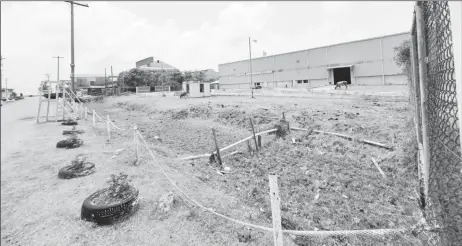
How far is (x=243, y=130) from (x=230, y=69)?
134 ft

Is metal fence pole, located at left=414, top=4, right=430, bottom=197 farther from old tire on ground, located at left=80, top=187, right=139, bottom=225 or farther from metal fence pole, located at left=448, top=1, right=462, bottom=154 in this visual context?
old tire on ground, located at left=80, top=187, right=139, bottom=225

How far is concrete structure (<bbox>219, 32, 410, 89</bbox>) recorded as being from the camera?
28969 mm

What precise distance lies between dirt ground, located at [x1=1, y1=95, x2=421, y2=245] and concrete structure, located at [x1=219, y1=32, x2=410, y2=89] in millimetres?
23599

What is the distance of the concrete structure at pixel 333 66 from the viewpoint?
29.0 metres

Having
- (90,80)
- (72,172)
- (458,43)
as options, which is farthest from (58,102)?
(90,80)

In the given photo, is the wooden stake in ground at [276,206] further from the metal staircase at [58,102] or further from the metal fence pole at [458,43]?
the metal staircase at [58,102]

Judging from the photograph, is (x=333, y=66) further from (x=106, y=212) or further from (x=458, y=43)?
(x=458, y=43)

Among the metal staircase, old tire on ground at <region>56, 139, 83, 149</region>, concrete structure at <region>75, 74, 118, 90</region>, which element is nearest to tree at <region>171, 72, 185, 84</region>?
concrete structure at <region>75, 74, 118, 90</region>

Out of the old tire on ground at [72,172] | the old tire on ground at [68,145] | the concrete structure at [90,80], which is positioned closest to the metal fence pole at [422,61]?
the old tire on ground at [72,172]

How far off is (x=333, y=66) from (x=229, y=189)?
33.4 m

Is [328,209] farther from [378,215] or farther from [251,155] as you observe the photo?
[251,155]

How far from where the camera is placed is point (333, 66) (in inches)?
1350

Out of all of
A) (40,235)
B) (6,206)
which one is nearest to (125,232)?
(40,235)

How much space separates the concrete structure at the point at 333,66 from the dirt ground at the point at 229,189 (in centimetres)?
2360
